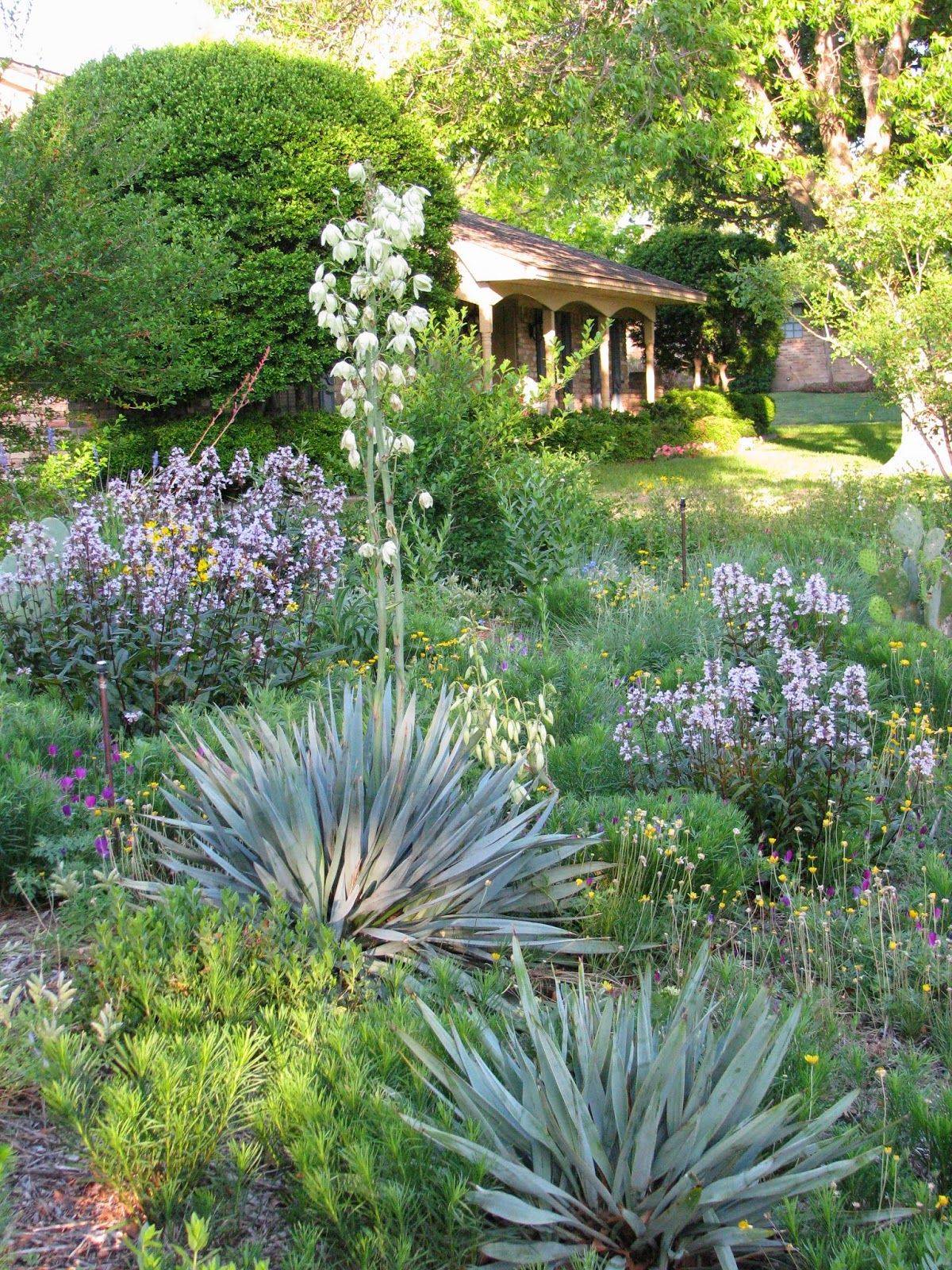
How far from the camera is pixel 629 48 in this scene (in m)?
17.5

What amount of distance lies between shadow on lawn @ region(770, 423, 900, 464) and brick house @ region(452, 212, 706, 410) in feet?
12.4

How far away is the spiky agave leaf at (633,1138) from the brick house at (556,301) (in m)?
17.1

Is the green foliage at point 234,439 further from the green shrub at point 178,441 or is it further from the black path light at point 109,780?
the black path light at point 109,780

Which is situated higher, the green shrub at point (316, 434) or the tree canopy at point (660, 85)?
the tree canopy at point (660, 85)

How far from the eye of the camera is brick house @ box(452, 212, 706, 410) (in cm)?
2095

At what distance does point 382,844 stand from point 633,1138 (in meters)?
1.42

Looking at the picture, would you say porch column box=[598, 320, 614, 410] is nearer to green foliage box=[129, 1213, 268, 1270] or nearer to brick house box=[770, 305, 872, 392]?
brick house box=[770, 305, 872, 392]

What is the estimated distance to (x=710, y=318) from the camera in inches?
1248

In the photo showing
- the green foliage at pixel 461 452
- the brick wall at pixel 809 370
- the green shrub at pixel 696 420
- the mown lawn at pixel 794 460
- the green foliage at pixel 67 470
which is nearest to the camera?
the green foliage at pixel 67 470

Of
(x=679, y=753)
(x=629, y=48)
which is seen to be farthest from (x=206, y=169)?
(x=679, y=753)

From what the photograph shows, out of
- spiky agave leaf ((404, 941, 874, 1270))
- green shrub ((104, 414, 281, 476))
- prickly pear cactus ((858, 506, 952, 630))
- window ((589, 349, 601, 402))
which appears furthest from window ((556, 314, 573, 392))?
spiky agave leaf ((404, 941, 874, 1270))

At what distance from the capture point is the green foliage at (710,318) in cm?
3145

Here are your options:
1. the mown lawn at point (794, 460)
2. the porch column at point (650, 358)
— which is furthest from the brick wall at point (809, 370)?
the porch column at point (650, 358)

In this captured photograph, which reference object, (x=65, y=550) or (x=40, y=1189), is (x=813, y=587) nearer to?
(x=65, y=550)
